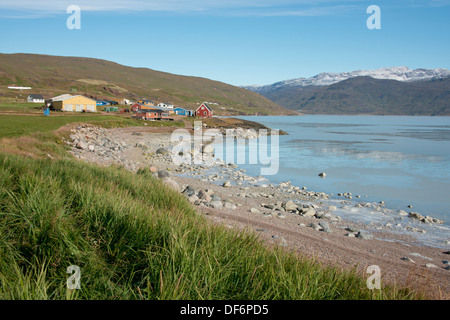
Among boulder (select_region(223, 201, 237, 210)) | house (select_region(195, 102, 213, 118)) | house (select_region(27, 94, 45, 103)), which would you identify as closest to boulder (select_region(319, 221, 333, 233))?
boulder (select_region(223, 201, 237, 210))

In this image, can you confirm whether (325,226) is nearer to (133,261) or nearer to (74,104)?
(133,261)

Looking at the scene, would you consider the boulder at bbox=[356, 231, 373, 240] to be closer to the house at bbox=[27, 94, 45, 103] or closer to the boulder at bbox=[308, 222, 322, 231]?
the boulder at bbox=[308, 222, 322, 231]

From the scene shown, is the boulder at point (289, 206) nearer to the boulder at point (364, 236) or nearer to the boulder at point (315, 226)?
the boulder at point (315, 226)

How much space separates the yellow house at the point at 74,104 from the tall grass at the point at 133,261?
2596 inches

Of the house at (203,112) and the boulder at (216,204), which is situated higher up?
the house at (203,112)

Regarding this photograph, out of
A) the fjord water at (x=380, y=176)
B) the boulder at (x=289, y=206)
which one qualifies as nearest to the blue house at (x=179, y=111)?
the fjord water at (x=380, y=176)

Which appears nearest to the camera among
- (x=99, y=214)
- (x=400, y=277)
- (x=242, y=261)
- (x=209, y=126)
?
(x=242, y=261)

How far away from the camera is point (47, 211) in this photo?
5762 millimetres

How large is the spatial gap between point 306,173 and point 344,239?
15.3 meters

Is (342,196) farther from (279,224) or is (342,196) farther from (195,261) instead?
(195,261)

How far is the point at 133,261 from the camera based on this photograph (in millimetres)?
5066

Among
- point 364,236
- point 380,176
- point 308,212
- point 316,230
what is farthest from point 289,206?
point 380,176

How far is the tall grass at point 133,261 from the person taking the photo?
426 centimetres

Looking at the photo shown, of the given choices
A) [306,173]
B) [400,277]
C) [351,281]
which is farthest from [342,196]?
[351,281]
